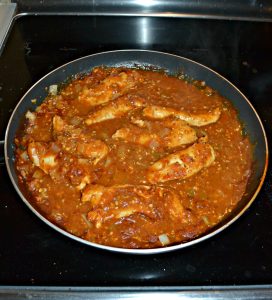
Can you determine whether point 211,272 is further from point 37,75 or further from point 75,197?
point 37,75

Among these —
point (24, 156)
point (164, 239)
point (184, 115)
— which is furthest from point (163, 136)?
point (24, 156)

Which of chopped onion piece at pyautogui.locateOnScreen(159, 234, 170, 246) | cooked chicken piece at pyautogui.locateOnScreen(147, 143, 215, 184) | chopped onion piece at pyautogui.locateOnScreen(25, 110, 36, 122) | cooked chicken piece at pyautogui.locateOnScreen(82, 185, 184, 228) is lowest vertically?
chopped onion piece at pyautogui.locateOnScreen(159, 234, 170, 246)

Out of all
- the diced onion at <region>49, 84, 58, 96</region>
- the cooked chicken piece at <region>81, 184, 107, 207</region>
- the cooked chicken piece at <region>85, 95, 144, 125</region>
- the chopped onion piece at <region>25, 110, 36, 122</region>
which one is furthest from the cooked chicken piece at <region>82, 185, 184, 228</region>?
the diced onion at <region>49, 84, 58, 96</region>

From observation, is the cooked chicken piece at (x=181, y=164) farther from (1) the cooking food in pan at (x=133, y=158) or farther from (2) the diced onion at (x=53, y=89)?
(2) the diced onion at (x=53, y=89)

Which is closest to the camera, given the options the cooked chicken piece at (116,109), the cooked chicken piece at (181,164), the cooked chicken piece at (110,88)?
the cooked chicken piece at (181,164)

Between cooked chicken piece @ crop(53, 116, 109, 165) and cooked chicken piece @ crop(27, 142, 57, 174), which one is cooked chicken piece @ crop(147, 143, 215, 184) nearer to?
cooked chicken piece @ crop(53, 116, 109, 165)

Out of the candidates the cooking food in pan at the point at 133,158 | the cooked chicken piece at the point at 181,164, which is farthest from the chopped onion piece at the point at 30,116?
the cooked chicken piece at the point at 181,164
